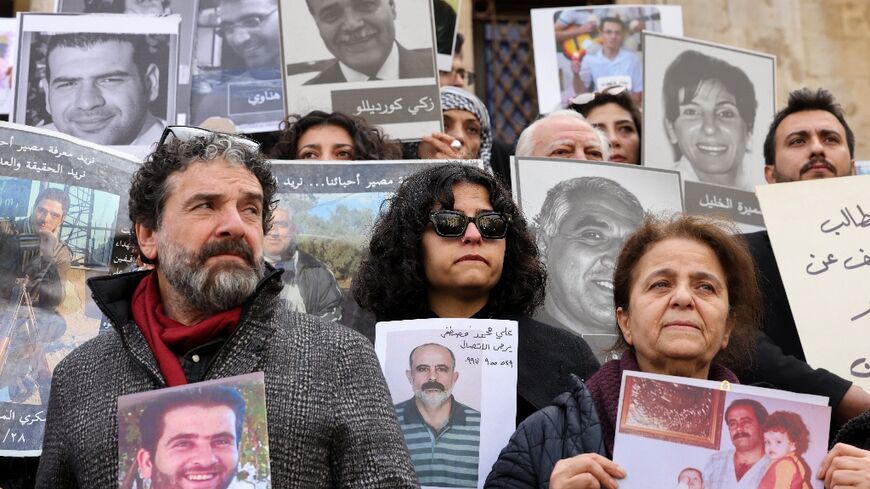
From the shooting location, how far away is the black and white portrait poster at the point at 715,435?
3299 mm

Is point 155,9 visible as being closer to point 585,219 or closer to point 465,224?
point 585,219

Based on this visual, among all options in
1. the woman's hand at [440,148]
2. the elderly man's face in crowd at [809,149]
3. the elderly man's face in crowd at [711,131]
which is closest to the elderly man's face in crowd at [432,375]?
the woman's hand at [440,148]

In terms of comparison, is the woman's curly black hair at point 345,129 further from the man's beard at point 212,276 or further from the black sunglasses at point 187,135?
the man's beard at point 212,276

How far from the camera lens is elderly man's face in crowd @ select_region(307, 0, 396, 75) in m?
6.11

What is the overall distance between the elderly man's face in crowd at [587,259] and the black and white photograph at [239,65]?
5.62 feet

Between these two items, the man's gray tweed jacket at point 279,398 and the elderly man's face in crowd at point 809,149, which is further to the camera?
the elderly man's face in crowd at point 809,149

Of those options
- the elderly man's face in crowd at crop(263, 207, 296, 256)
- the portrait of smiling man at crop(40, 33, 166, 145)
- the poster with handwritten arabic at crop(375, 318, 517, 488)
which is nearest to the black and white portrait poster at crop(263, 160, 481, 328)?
the elderly man's face in crowd at crop(263, 207, 296, 256)

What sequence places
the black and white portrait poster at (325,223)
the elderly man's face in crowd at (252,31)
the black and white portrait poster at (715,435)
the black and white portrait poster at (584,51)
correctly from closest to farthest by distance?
the black and white portrait poster at (715,435)
the black and white portrait poster at (325,223)
the elderly man's face in crowd at (252,31)
the black and white portrait poster at (584,51)

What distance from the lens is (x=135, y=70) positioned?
6078 millimetres

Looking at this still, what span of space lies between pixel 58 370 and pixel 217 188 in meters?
0.62

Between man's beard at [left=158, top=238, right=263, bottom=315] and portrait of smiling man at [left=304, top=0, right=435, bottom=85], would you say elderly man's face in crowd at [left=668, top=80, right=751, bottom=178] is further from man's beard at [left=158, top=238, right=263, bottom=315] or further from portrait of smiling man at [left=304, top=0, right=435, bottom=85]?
man's beard at [left=158, top=238, right=263, bottom=315]

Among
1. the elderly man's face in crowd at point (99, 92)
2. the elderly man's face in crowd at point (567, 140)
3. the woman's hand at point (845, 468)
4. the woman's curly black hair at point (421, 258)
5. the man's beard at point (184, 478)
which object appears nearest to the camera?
the man's beard at point (184, 478)

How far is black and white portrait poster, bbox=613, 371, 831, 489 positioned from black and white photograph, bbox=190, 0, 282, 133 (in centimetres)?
338

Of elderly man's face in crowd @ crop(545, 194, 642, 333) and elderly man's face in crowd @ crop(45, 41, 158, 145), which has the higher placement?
elderly man's face in crowd @ crop(45, 41, 158, 145)
